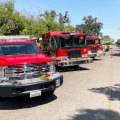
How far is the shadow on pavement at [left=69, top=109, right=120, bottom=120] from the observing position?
7.95m

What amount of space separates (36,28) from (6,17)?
529 inches

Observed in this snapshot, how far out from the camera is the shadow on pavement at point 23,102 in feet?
31.4

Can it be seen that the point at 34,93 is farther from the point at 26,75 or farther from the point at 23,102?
the point at 23,102

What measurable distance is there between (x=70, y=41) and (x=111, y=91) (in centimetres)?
822

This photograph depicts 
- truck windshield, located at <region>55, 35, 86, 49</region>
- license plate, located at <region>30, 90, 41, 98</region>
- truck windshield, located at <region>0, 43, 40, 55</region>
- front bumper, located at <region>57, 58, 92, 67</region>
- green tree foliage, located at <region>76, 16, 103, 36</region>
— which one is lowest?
license plate, located at <region>30, 90, 41, 98</region>

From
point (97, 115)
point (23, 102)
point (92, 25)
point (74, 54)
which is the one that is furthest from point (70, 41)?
point (92, 25)

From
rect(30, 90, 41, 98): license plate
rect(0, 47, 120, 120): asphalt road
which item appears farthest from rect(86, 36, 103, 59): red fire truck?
rect(30, 90, 41, 98): license plate

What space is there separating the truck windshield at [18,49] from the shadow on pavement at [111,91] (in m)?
2.80

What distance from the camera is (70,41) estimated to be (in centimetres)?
1945

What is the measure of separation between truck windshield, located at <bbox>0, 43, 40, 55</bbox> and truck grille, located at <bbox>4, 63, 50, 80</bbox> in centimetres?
142

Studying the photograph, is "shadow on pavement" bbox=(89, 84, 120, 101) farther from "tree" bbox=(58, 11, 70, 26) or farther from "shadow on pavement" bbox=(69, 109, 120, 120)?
"tree" bbox=(58, 11, 70, 26)

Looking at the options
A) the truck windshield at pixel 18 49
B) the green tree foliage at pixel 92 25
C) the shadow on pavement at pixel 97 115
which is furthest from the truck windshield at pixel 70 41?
the green tree foliage at pixel 92 25

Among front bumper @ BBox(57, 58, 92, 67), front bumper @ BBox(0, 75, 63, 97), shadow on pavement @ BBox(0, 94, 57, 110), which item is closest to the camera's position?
front bumper @ BBox(0, 75, 63, 97)

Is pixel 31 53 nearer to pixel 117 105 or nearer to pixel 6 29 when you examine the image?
pixel 117 105
